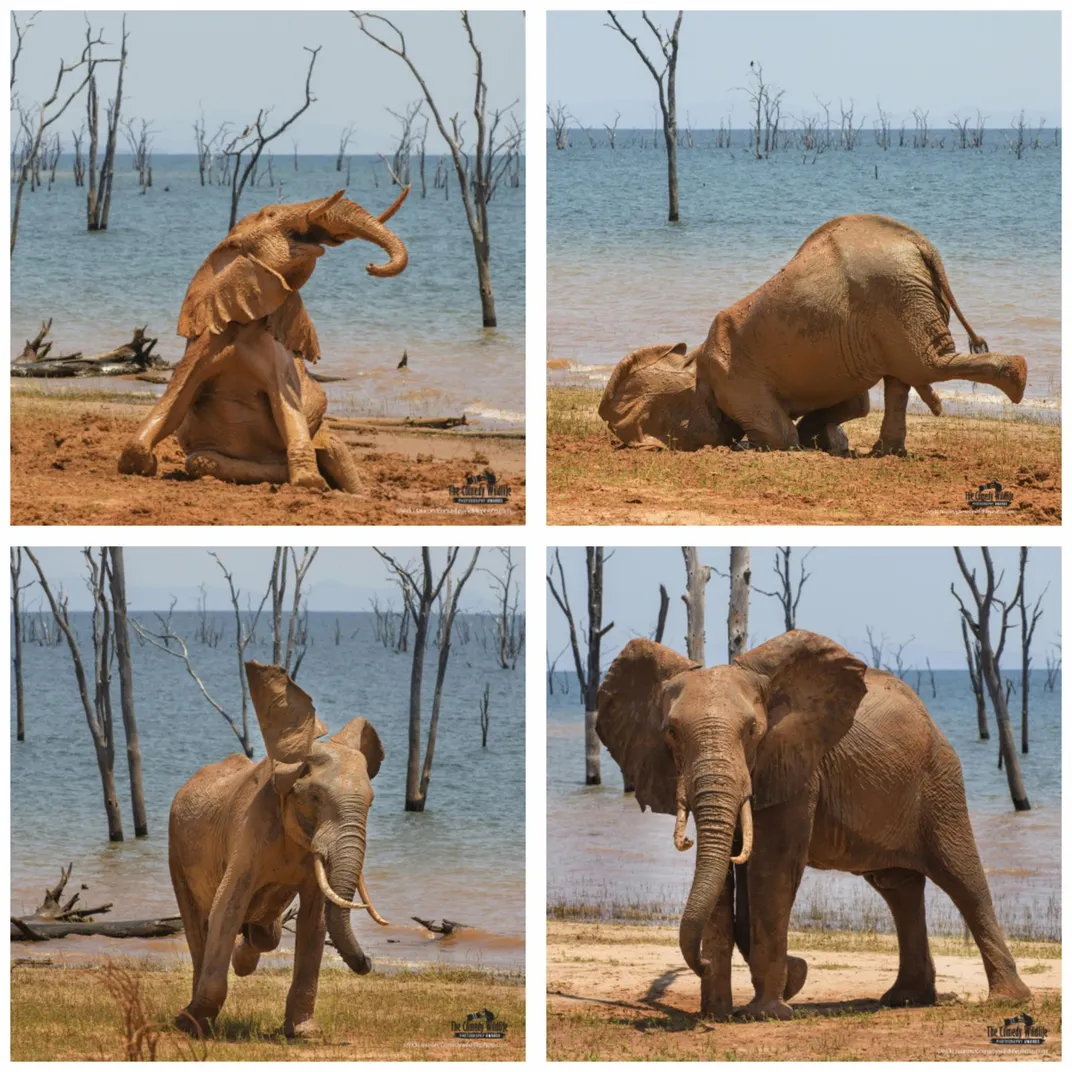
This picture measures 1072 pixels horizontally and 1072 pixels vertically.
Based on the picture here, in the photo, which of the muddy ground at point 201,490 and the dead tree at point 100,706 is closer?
the muddy ground at point 201,490

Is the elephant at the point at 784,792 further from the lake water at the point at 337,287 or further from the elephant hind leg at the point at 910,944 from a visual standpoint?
the lake water at the point at 337,287

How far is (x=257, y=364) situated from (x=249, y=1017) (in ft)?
14.1

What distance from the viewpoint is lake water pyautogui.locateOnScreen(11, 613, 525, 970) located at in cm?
1939

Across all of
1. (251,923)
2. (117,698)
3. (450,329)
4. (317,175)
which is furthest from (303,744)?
(317,175)

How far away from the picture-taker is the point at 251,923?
13125 millimetres

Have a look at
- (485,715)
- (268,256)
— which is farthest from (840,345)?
(485,715)

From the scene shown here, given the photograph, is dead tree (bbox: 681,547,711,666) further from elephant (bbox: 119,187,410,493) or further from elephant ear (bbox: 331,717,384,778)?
elephant ear (bbox: 331,717,384,778)

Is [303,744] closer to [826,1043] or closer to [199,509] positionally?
[199,509]

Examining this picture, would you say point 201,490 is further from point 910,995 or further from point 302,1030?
point 910,995

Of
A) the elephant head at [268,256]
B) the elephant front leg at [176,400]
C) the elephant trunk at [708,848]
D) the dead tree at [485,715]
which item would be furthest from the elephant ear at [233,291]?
the dead tree at [485,715]

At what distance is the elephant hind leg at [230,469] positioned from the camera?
15016 mm

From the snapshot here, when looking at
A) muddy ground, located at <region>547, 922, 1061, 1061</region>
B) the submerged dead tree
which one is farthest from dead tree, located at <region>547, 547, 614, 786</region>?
muddy ground, located at <region>547, 922, 1061, 1061</region>

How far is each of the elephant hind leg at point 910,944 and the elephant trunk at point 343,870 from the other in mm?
3699

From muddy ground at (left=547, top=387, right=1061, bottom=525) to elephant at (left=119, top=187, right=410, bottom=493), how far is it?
1.76 metres
